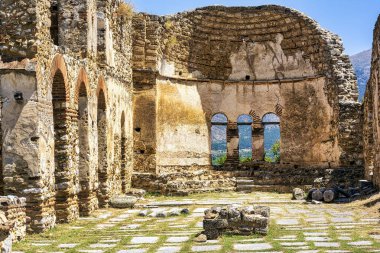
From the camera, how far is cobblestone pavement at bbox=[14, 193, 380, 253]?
8462 mm

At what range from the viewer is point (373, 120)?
19.4m

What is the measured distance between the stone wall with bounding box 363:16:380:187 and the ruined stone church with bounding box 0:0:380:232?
7cm

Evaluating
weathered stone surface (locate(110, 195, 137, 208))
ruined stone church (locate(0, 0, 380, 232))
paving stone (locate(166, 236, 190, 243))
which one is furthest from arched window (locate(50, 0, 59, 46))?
paving stone (locate(166, 236, 190, 243))

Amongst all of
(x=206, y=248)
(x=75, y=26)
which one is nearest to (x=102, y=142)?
(x=75, y=26)

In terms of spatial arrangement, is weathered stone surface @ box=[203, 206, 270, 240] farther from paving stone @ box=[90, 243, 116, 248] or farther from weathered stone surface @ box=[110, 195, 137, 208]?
weathered stone surface @ box=[110, 195, 137, 208]

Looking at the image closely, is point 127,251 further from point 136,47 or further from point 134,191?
point 136,47

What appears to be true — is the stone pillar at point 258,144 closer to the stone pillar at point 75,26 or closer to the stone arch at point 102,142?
the stone arch at point 102,142

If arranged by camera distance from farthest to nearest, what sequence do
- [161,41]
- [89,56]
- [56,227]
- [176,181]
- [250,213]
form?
[161,41]
[176,181]
[89,56]
[56,227]
[250,213]

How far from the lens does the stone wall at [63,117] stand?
1086 centimetres

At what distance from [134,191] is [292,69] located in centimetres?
1047

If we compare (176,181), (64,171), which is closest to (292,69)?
(176,181)

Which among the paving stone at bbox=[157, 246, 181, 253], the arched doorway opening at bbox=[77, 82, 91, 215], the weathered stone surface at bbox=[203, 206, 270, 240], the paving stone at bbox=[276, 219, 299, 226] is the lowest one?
the paving stone at bbox=[276, 219, 299, 226]

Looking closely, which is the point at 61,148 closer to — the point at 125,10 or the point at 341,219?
the point at 341,219

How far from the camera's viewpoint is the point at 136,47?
22.8 metres
